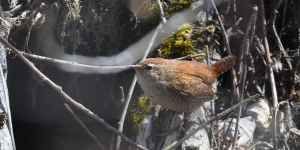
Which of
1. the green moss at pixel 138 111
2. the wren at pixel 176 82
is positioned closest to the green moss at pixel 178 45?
the wren at pixel 176 82

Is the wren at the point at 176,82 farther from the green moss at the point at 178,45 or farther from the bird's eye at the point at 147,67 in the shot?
the green moss at the point at 178,45

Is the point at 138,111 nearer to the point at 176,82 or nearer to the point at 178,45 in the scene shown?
the point at 176,82

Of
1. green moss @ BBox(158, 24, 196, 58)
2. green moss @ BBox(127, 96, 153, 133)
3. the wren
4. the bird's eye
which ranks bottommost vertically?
green moss @ BBox(127, 96, 153, 133)

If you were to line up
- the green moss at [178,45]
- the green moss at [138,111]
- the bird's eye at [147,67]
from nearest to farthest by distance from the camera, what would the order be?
the bird's eye at [147,67] → the green moss at [138,111] → the green moss at [178,45]

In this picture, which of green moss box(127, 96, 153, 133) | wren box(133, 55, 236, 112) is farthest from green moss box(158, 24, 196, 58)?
green moss box(127, 96, 153, 133)

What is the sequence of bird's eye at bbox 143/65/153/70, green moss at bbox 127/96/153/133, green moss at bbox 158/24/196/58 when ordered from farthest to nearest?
green moss at bbox 158/24/196/58 → green moss at bbox 127/96/153/133 → bird's eye at bbox 143/65/153/70

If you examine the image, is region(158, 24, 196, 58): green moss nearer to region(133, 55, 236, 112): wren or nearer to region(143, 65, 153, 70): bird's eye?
region(133, 55, 236, 112): wren

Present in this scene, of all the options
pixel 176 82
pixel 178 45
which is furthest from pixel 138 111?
pixel 178 45

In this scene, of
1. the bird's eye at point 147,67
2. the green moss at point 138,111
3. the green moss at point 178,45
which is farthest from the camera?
the green moss at point 178,45

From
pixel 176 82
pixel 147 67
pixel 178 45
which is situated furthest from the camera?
pixel 178 45

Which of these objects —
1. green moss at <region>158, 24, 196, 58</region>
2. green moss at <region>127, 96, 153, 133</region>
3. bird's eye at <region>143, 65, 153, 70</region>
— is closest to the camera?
bird's eye at <region>143, 65, 153, 70</region>
